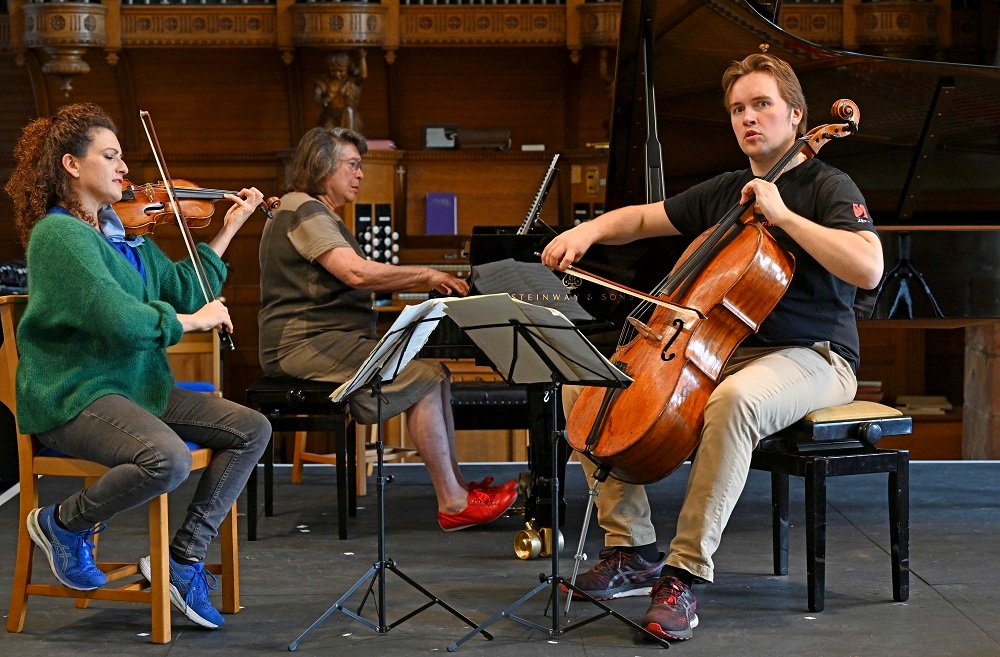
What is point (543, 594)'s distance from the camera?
3.36m

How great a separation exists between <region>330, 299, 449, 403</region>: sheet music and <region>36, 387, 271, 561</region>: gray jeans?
17.8 inches

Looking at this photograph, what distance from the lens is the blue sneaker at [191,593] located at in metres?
3.05

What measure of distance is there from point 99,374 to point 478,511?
1.49 metres

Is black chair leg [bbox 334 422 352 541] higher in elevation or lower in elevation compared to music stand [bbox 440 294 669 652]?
lower

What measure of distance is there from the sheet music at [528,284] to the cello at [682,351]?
27.2 inches

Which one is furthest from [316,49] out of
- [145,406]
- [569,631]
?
[569,631]

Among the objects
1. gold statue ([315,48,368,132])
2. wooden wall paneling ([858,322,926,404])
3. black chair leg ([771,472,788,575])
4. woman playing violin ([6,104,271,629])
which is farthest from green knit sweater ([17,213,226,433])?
wooden wall paneling ([858,322,926,404])

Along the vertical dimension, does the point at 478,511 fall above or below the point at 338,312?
below

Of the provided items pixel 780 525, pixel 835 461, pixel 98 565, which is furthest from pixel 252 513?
pixel 835 461

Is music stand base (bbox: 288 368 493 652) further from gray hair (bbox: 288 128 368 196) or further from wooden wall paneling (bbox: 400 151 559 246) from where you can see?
wooden wall paneling (bbox: 400 151 559 246)

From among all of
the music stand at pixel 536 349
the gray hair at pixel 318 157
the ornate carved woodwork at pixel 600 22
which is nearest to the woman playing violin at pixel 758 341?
the music stand at pixel 536 349

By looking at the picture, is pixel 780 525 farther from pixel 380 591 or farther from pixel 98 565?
pixel 98 565

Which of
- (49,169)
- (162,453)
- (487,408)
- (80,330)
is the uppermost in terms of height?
(49,169)

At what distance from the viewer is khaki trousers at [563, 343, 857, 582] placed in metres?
3.01
